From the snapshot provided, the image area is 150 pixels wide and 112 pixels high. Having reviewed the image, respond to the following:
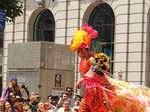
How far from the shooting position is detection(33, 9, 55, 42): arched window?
81.8 ft

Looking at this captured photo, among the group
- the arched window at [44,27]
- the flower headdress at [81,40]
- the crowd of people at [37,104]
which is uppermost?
the arched window at [44,27]

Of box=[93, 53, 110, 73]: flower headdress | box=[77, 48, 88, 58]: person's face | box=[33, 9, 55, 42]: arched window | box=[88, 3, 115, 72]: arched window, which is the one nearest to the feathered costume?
box=[93, 53, 110, 73]: flower headdress

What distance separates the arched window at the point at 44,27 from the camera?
81.8 ft

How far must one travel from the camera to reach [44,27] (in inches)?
1000

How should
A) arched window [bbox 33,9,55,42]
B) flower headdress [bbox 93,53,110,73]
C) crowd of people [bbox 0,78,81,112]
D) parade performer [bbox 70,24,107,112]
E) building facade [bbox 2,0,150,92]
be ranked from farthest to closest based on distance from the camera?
arched window [bbox 33,9,55,42]
building facade [bbox 2,0,150,92]
crowd of people [bbox 0,78,81,112]
parade performer [bbox 70,24,107,112]
flower headdress [bbox 93,53,110,73]

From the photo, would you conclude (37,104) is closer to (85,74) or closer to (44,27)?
(85,74)

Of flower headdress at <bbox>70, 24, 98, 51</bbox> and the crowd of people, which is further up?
flower headdress at <bbox>70, 24, 98, 51</bbox>

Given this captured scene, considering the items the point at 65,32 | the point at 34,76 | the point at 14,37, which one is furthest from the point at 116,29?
the point at 14,37

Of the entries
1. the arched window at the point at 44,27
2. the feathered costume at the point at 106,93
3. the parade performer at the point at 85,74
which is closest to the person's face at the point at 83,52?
the parade performer at the point at 85,74

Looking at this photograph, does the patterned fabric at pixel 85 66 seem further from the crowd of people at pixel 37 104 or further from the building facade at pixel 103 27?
the building facade at pixel 103 27

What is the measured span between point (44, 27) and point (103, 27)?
3.49m

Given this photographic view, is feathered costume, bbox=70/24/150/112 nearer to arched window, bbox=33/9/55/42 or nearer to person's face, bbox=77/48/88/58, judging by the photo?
person's face, bbox=77/48/88/58

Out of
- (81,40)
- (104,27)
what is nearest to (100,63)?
(81,40)

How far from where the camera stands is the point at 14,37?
2623 cm
